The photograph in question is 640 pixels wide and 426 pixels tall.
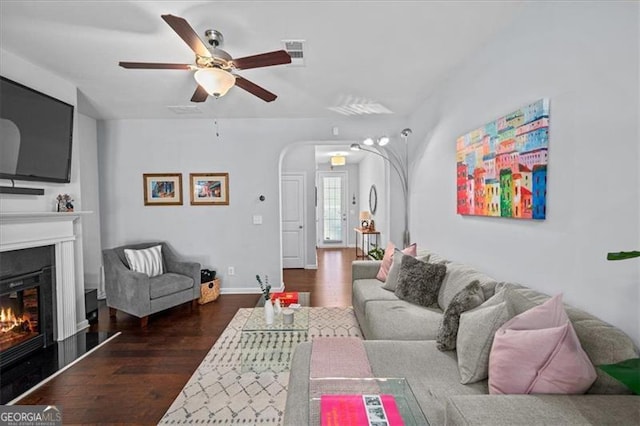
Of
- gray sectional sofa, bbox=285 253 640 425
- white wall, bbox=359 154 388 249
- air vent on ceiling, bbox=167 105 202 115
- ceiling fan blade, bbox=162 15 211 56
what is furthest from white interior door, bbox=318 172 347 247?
ceiling fan blade, bbox=162 15 211 56

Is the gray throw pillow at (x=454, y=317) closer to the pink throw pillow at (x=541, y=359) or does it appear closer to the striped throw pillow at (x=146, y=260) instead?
the pink throw pillow at (x=541, y=359)

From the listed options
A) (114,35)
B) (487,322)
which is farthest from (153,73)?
(487,322)

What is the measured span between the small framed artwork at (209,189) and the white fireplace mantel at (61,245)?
159 centimetres

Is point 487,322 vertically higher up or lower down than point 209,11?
lower down

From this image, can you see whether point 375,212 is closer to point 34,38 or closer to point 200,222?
point 200,222

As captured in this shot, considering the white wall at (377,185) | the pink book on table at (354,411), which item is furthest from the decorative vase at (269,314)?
the white wall at (377,185)

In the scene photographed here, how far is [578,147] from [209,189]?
434cm

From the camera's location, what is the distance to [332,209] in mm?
9891

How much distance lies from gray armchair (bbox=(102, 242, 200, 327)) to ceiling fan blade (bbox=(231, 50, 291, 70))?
8.67 ft

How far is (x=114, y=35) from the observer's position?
2.42m

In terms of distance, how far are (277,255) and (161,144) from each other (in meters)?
2.40

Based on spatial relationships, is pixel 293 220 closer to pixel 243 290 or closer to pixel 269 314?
pixel 243 290

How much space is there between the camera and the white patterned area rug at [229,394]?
6.56 feet

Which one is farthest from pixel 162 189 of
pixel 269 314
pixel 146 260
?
pixel 269 314
